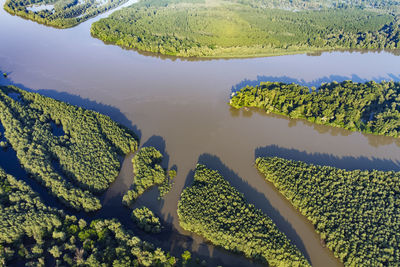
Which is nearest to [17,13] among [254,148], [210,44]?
[210,44]

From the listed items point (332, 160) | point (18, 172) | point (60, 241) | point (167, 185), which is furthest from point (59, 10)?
point (332, 160)

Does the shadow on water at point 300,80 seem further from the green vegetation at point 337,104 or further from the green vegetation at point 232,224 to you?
the green vegetation at point 232,224

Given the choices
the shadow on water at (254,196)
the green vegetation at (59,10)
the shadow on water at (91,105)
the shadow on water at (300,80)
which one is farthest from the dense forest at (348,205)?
the green vegetation at (59,10)

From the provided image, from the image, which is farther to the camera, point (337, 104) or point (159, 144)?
point (337, 104)

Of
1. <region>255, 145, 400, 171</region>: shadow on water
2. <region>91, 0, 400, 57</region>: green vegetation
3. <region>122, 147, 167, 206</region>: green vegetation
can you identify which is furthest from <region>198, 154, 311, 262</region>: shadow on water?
<region>91, 0, 400, 57</region>: green vegetation

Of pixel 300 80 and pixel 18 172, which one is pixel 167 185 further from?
pixel 300 80

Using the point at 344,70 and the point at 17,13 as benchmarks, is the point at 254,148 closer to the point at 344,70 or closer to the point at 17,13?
the point at 344,70

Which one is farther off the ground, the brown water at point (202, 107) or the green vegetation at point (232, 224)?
the brown water at point (202, 107)
